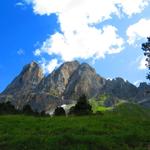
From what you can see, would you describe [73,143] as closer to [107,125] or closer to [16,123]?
[107,125]

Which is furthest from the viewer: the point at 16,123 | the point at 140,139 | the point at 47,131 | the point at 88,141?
the point at 16,123

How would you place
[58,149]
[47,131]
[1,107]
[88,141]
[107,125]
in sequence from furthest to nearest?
[1,107] → [107,125] → [47,131] → [88,141] → [58,149]

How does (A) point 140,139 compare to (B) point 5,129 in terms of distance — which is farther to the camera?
(B) point 5,129

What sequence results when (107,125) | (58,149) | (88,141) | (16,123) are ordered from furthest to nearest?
(16,123)
(107,125)
(88,141)
(58,149)

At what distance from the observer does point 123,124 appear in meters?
37.5

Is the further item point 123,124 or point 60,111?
point 60,111

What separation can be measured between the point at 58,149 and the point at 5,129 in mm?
10742

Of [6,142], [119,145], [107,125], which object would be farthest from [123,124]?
[6,142]

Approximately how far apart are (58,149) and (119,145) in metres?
4.21

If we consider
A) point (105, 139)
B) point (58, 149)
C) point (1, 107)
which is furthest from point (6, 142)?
point (1, 107)

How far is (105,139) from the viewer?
28.2 meters

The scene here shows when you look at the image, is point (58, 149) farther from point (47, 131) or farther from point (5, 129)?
point (5, 129)

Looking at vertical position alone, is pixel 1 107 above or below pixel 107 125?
above

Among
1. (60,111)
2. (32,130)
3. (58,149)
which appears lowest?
(58,149)
